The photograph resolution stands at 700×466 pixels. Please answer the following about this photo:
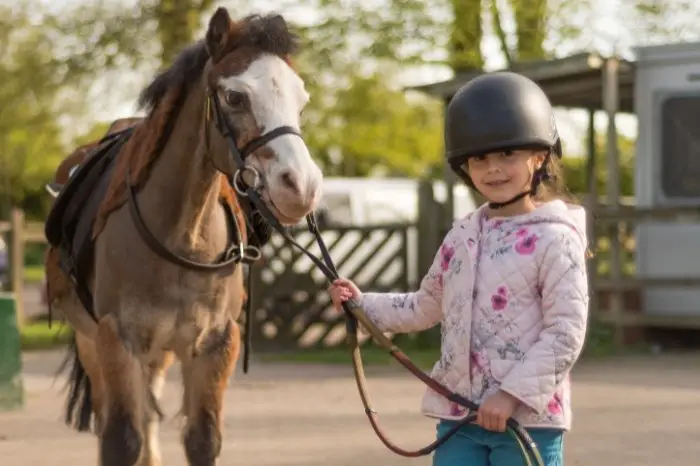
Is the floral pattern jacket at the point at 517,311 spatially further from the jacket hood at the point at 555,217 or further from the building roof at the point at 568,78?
the building roof at the point at 568,78

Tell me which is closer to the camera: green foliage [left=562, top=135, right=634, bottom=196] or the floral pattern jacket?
the floral pattern jacket

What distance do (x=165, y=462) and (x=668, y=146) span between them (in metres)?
9.42

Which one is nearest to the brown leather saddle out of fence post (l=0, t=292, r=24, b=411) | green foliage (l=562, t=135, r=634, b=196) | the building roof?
fence post (l=0, t=292, r=24, b=411)

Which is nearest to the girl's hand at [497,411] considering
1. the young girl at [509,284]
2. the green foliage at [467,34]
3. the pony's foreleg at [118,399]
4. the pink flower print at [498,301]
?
the young girl at [509,284]

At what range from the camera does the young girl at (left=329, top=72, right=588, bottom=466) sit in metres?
3.95

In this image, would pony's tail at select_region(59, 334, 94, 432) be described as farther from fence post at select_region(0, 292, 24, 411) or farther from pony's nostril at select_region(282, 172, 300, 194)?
pony's nostril at select_region(282, 172, 300, 194)

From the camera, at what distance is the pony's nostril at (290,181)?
16.5ft

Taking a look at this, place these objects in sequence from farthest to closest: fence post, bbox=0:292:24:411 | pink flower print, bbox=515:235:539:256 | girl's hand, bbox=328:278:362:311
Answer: fence post, bbox=0:292:24:411, girl's hand, bbox=328:278:362:311, pink flower print, bbox=515:235:539:256

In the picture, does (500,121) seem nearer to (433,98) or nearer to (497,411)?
(497,411)

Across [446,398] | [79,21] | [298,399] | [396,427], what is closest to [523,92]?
[446,398]

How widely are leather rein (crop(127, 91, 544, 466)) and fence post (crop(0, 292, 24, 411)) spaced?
156 inches

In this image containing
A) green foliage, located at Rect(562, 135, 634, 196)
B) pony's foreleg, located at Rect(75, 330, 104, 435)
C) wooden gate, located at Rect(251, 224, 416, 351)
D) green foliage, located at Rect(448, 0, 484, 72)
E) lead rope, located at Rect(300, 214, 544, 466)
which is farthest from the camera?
green foliage, located at Rect(562, 135, 634, 196)

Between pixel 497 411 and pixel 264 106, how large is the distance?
192 centimetres

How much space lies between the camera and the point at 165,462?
317 inches
